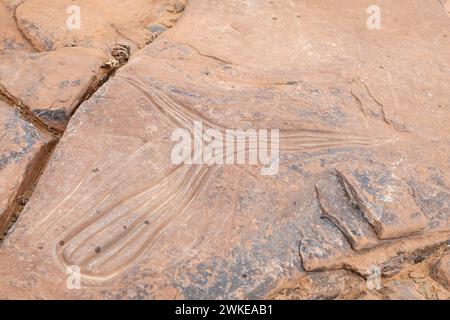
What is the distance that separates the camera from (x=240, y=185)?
3146 millimetres

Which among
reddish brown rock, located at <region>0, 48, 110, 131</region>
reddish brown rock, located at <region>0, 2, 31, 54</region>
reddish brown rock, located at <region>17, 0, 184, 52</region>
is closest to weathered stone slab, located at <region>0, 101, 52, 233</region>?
reddish brown rock, located at <region>0, 48, 110, 131</region>

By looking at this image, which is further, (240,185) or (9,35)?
(9,35)

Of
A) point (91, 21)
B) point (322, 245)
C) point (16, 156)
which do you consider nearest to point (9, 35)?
point (91, 21)

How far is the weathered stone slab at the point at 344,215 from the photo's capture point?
9.93 ft

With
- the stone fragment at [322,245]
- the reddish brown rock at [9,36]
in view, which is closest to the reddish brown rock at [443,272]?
the stone fragment at [322,245]

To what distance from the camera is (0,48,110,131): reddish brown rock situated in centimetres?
358

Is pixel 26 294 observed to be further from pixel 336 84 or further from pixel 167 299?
pixel 336 84

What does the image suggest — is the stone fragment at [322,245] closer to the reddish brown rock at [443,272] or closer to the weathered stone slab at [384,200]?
the weathered stone slab at [384,200]

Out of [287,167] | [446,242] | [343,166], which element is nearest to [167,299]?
[287,167]

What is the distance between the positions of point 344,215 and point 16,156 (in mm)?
2027

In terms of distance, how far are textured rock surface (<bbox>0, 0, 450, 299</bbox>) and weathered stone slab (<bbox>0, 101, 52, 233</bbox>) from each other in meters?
0.16

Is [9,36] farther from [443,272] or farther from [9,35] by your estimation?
[443,272]

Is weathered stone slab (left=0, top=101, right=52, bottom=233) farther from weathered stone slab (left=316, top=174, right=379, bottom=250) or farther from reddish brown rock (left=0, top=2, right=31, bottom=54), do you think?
weathered stone slab (left=316, top=174, right=379, bottom=250)

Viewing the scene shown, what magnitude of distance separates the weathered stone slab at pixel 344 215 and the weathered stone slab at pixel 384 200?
38mm
